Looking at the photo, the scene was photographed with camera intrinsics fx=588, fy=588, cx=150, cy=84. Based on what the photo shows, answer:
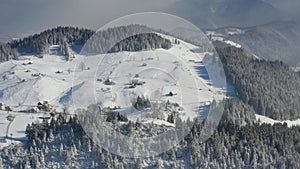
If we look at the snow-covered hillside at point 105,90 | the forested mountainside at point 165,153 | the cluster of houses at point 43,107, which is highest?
the snow-covered hillside at point 105,90

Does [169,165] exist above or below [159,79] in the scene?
below

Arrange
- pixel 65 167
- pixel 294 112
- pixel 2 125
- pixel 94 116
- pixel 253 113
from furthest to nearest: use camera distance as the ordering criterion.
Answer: pixel 294 112
pixel 253 113
pixel 2 125
pixel 94 116
pixel 65 167

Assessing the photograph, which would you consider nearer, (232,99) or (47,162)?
(47,162)

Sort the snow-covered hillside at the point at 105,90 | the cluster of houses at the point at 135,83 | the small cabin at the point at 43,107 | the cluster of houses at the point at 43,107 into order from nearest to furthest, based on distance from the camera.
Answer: the cluster of houses at the point at 43,107
the snow-covered hillside at the point at 105,90
the small cabin at the point at 43,107
the cluster of houses at the point at 135,83

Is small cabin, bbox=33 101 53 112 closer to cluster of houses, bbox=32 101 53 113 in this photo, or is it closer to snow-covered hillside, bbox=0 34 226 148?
cluster of houses, bbox=32 101 53 113

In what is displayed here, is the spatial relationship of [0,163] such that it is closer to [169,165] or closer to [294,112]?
[169,165]

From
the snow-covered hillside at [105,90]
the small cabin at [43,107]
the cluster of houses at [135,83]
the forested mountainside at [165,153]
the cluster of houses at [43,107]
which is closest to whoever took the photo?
the forested mountainside at [165,153]

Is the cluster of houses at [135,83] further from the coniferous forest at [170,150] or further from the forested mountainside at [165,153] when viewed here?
the forested mountainside at [165,153]

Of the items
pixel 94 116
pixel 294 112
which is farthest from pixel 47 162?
pixel 294 112

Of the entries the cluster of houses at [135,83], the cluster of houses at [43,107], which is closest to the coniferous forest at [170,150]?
the cluster of houses at [43,107]

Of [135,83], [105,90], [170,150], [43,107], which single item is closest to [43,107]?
[43,107]
